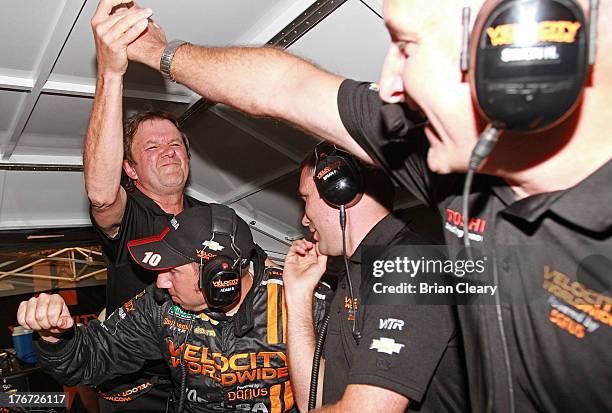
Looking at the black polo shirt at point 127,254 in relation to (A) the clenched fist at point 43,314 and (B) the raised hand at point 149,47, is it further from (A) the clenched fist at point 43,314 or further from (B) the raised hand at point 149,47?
(B) the raised hand at point 149,47

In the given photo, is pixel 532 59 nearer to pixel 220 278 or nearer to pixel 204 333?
pixel 220 278

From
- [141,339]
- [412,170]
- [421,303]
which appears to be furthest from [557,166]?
[141,339]

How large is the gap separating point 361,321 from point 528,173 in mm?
757

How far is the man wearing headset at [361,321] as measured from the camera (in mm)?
1281

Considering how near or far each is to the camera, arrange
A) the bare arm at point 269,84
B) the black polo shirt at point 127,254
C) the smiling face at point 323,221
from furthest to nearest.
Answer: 1. the black polo shirt at point 127,254
2. the smiling face at point 323,221
3. the bare arm at point 269,84

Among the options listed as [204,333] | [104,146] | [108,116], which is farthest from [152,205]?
[204,333]

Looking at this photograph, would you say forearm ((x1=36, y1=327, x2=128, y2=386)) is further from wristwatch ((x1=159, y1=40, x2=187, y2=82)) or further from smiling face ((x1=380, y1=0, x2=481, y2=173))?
smiling face ((x1=380, y1=0, x2=481, y2=173))

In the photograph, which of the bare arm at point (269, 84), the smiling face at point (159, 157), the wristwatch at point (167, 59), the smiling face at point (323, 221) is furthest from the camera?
the smiling face at point (159, 157)

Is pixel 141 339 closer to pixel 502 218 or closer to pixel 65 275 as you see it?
pixel 502 218

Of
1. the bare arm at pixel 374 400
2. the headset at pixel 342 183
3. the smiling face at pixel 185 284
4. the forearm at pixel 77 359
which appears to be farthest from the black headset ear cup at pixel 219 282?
the bare arm at pixel 374 400

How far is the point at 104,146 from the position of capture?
2059 mm

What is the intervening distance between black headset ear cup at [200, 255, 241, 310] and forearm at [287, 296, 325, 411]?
206 mm

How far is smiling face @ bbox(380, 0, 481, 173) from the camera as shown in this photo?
803 millimetres

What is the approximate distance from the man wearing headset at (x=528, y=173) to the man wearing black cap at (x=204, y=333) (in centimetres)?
105
